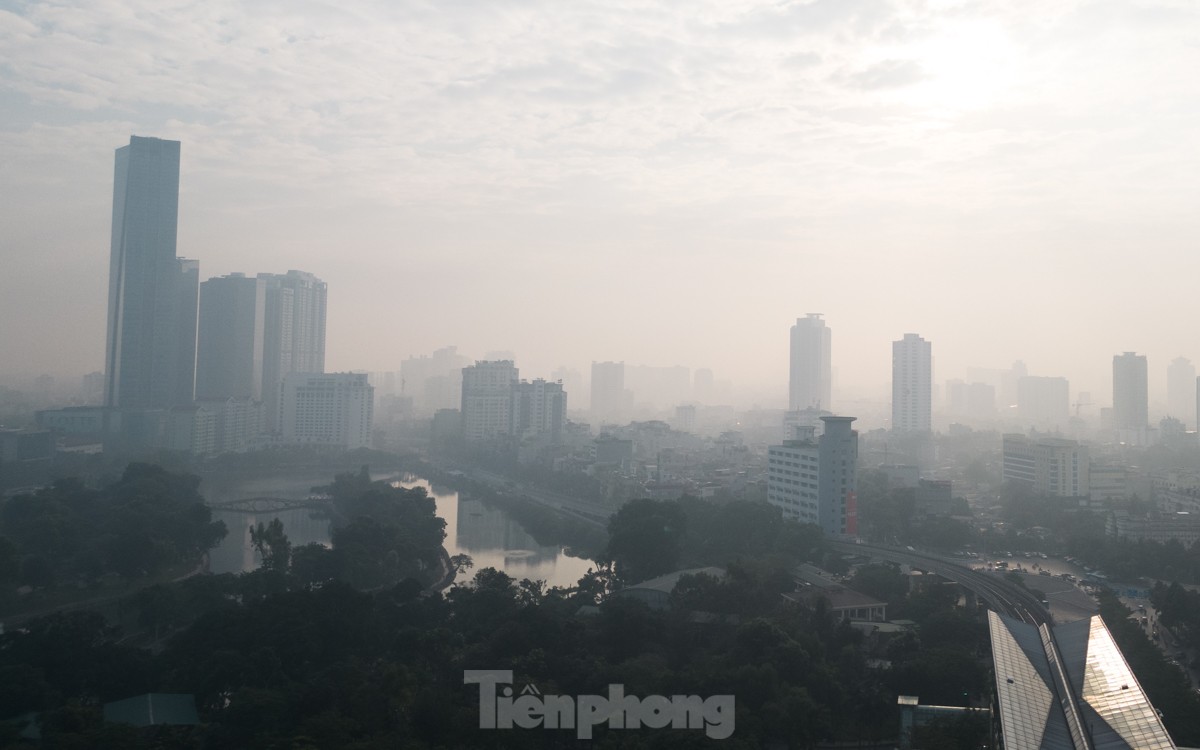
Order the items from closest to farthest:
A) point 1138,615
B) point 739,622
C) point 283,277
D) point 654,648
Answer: point 654,648 < point 739,622 < point 1138,615 < point 283,277

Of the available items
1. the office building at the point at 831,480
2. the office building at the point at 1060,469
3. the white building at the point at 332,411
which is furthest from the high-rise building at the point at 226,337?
the office building at the point at 1060,469

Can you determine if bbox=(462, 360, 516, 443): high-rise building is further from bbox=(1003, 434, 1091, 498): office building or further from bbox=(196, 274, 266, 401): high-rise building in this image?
bbox=(1003, 434, 1091, 498): office building

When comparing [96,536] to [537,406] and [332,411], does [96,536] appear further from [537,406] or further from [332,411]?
[537,406]

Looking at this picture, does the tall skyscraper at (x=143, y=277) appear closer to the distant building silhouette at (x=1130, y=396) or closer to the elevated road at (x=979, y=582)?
the elevated road at (x=979, y=582)

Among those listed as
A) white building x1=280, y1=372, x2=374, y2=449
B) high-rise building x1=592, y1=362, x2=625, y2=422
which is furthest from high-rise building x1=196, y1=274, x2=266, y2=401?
high-rise building x1=592, y1=362, x2=625, y2=422

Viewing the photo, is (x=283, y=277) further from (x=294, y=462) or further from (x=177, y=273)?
(x=294, y=462)

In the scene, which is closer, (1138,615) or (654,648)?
(654,648)

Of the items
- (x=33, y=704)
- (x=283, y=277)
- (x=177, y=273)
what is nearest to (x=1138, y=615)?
(x=33, y=704)
